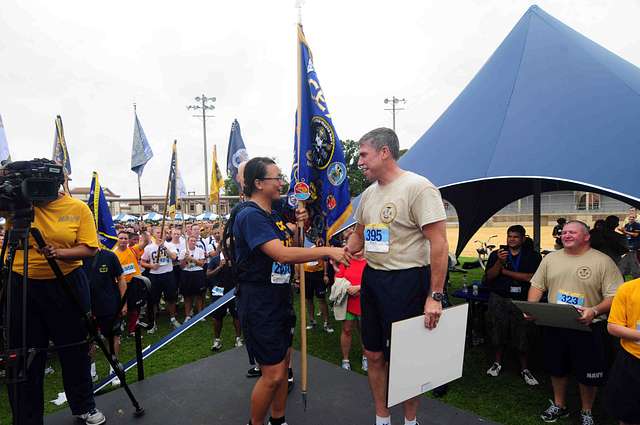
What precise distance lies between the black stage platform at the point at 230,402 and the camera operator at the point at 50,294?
1.96ft

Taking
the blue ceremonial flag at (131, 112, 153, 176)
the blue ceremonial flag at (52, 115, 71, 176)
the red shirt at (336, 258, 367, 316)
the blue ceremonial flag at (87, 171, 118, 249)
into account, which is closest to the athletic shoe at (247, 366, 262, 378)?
the red shirt at (336, 258, 367, 316)

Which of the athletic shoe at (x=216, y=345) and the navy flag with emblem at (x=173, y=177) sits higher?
the navy flag with emblem at (x=173, y=177)

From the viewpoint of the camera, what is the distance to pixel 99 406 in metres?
3.04

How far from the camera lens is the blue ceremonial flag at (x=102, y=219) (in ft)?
16.1

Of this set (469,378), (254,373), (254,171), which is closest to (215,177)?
(254,373)

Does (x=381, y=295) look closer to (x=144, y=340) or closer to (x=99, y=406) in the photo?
(x=99, y=406)

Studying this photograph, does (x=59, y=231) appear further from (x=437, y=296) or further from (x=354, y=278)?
(x=354, y=278)

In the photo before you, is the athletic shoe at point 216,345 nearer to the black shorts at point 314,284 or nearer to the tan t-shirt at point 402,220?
the black shorts at point 314,284

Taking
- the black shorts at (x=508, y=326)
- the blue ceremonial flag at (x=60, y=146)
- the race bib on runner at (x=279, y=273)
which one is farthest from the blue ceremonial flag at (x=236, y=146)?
the race bib on runner at (x=279, y=273)

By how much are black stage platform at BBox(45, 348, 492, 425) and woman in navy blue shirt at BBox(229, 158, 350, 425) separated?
823mm

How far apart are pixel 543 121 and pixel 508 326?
7.02ft

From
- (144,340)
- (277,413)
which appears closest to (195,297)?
(144,340)

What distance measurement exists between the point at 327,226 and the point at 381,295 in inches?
32.6

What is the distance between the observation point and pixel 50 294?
2.46 metres
